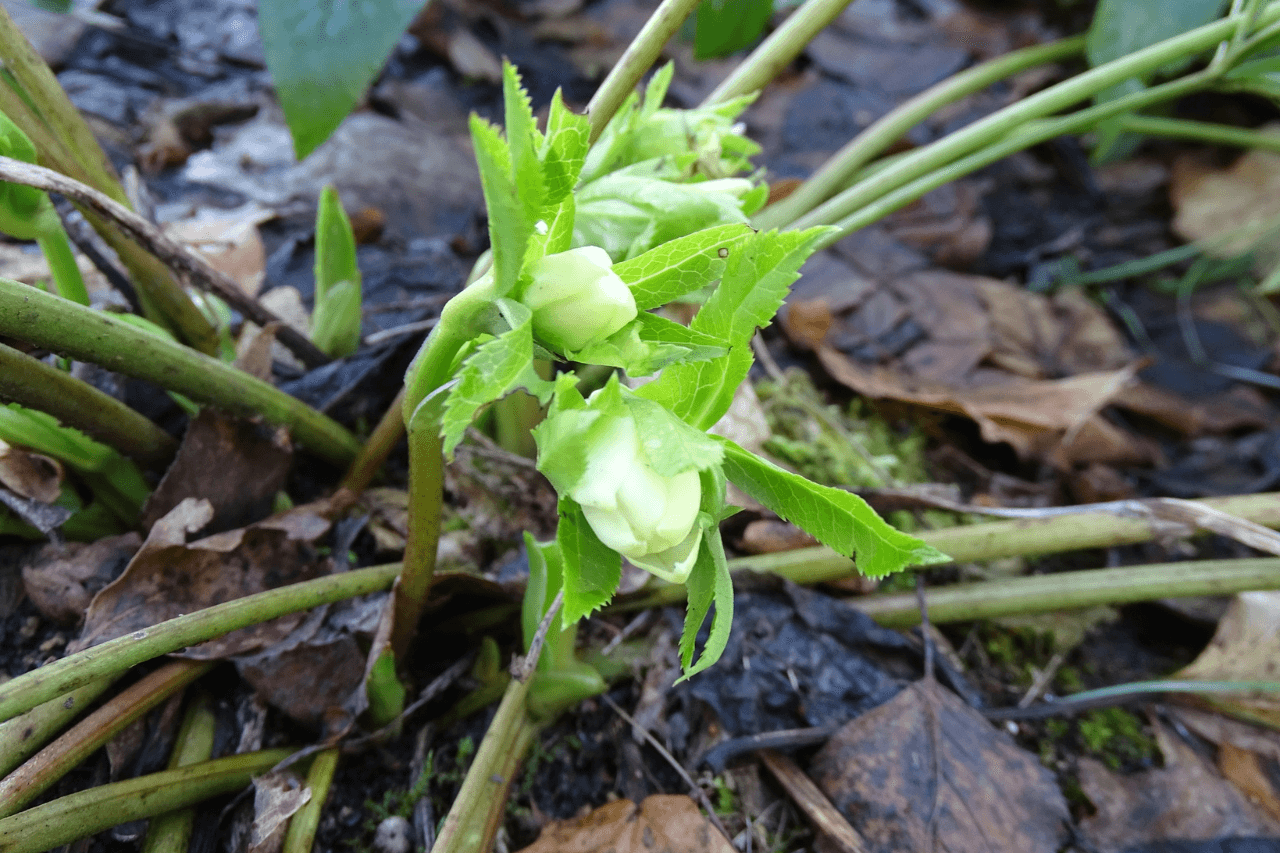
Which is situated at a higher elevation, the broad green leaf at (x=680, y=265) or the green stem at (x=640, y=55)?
the green stem at (x=640, y=55)

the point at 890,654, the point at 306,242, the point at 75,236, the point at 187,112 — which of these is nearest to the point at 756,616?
the point at 890,654

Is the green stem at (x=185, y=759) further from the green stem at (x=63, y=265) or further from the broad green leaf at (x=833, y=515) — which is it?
the broad green leaf at (x=833, y=515)

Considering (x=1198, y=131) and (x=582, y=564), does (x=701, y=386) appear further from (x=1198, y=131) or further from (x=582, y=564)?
(x=1198, y=131)

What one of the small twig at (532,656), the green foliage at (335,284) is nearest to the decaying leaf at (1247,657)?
the small twig at (532,656)

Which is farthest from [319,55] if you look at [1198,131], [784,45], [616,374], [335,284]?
[1198,131]

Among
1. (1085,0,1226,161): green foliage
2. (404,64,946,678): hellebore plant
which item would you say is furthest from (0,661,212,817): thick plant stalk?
(1085,0,1226,161): green foliage

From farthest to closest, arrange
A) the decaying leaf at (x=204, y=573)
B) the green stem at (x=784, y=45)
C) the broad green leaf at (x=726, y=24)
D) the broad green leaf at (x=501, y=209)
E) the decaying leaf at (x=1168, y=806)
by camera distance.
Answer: the broad green leaf at (x=726, y=24)
the green stem at (x=784, y=45)
the decaying leaf at (x=1168, y=806)
the decaying leaf at (x=204, y=573)
the broad green leaf at (x=501, y=209)

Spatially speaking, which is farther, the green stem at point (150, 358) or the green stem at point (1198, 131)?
the green stem at point (1198, 131)
